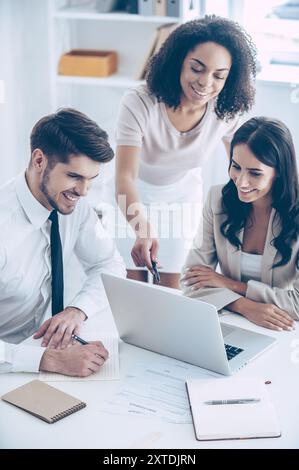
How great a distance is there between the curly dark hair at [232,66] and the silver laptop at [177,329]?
0.89 meters

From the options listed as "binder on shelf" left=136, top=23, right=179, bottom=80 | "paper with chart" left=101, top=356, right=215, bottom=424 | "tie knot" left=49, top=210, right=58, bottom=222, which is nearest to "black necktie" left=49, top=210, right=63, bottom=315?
"tie knot" left=49, top=210, right=58, bottom=222

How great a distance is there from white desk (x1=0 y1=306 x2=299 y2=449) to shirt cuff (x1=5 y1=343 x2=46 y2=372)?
17 mm

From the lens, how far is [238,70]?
7.47 ft

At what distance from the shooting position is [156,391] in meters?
1.49

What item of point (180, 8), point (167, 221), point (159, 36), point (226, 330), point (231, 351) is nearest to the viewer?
point (231, 351)

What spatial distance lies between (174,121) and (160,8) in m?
0.84

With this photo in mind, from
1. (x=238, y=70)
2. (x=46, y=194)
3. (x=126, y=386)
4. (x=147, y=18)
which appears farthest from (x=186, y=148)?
(x=126, y=386)

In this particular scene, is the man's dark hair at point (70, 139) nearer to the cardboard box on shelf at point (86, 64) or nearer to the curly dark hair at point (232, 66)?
the curly dark hair at point (232, 66)

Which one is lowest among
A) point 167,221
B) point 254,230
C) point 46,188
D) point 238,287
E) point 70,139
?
point 167,221

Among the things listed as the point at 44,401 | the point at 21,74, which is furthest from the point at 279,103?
the point at 44,401

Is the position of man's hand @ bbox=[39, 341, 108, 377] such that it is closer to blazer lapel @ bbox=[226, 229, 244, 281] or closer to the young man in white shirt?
the young man in white shirt

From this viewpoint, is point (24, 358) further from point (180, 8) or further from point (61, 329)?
point (180, 8)

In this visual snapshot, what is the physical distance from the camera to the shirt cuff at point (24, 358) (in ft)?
5.11

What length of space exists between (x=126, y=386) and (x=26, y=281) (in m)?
0.59
